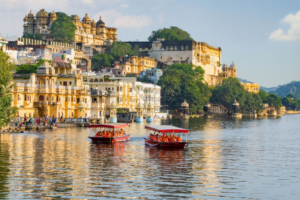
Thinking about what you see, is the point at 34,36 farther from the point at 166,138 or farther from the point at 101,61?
the point at 166,138

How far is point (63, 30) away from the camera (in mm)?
193125

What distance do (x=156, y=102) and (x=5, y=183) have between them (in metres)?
116

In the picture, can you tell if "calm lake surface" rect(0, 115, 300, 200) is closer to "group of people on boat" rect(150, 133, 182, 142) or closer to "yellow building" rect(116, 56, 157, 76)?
"group of people on boat" rect(150, 133, 182, 142)

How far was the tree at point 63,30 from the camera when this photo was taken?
193 m

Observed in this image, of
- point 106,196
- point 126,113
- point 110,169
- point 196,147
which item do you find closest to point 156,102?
point 126,113

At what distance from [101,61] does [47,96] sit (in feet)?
324

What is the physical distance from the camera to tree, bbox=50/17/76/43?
19288 cm

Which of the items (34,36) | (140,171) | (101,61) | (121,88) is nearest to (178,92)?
(101,61)

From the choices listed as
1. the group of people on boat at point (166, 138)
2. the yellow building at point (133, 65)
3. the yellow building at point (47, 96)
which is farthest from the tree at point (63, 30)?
the group of people on boat at point (166, 138)

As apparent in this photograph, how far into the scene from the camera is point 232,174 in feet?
134

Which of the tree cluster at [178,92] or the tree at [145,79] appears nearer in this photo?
the tree cluster at [178,92]

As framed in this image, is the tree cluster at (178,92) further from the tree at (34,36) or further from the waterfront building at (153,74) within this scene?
the tree at (34,36)

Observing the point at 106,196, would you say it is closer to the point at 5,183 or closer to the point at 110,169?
the point at 5,183

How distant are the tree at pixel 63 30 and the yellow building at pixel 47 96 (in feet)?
298
